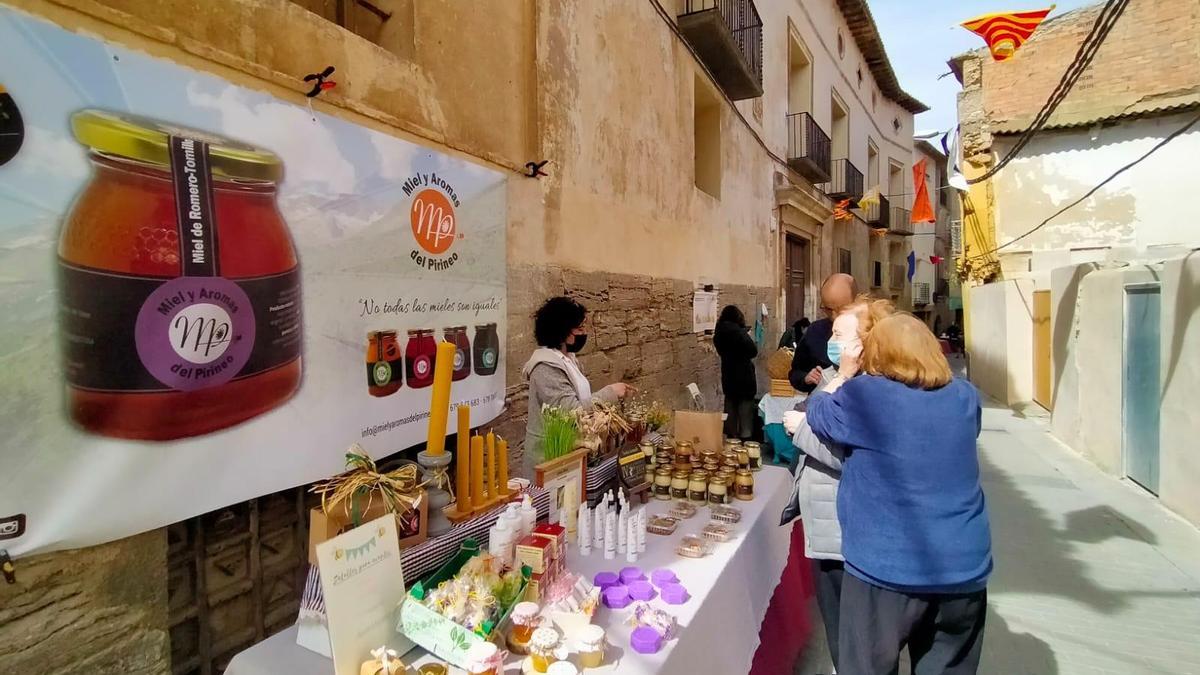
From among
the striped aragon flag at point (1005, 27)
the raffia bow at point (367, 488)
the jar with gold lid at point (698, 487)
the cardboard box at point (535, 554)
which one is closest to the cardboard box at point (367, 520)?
the raffia bow at point (367, 488)

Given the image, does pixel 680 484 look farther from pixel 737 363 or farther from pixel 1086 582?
pixel 737 363

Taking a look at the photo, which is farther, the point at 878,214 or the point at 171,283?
the point at 878,214

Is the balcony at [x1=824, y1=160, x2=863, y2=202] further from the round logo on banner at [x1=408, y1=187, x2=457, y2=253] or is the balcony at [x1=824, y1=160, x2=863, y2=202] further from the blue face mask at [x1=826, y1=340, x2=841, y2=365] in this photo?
the round logo on banner at [x1=408, y1=187, x2=457, y2=253]

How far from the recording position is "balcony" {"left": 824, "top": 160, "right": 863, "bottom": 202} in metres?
12.6

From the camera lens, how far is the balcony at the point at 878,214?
15.8 meters

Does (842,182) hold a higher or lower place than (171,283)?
higher

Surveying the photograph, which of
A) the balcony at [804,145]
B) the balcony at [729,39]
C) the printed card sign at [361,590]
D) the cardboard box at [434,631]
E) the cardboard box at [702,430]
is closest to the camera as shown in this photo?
the printed card sign at [361,590]

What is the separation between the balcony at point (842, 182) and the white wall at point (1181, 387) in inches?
337

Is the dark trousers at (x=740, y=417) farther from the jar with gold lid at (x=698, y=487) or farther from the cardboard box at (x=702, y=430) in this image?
the jar with gold lid at (x=698, y=487)

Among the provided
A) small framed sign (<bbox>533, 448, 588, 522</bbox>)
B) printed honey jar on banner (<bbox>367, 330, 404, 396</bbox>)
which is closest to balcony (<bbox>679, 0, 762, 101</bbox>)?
printed honey jar on banner (<bbox>367, 330, 404, 396</bbox>)

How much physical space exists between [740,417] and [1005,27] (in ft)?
15.6

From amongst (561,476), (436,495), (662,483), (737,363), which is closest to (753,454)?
(662,483)

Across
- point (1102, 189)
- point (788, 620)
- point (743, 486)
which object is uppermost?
point (1102, 189)

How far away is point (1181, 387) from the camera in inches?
169
